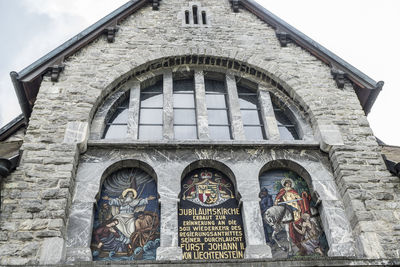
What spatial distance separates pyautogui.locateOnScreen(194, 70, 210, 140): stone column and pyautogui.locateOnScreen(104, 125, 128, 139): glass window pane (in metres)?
1.52

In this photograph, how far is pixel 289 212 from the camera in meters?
7.96

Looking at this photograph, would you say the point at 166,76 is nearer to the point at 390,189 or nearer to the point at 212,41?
the point at 212,41

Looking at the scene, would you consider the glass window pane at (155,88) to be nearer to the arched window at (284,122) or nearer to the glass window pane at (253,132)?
the glass window pane at (253,132)

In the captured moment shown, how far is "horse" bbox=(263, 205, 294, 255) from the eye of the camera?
7664 mm

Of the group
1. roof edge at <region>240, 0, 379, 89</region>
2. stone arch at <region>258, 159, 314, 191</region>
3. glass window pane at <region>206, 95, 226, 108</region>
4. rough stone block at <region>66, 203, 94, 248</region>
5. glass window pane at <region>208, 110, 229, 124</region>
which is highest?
roof edge at <region>240, 0, 379, 89</region>

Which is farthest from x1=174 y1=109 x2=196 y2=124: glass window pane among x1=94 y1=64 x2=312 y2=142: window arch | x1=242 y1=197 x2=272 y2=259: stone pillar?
x1=242 y1=197 x2=272 y2=259: stone pillar

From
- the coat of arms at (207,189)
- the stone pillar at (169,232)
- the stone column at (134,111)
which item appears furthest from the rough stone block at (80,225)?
the stone column at (134,111)

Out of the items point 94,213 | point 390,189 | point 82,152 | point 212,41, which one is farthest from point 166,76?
point 390,189

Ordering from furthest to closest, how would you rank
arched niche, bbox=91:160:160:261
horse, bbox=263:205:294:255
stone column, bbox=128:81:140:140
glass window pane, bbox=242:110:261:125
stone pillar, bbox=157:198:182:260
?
glass window pane, bbox=242:110:261:125 < stone column, bbox=128:81:140:140 < horse, bbox=263:205:294:255 < arched niche, bbox=91:160:160:261 < stone pillar, bbox=157:198:182:260

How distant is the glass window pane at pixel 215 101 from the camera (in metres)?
9.96

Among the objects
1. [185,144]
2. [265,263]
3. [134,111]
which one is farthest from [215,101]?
[265,263]

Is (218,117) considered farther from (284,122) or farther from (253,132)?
(284,122)

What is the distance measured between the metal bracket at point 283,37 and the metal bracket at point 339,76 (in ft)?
4.50

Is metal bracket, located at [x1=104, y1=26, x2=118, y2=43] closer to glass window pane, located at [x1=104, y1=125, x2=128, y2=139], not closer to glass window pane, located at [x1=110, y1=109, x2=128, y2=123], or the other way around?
glass window pane, located at [x1=110, y1=109, x2=128, y2=123]
